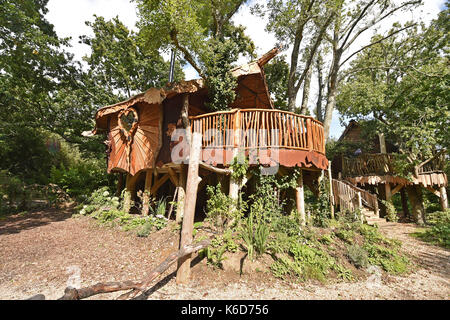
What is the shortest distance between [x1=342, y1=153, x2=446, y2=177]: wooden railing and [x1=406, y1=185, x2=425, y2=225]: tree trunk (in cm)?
115

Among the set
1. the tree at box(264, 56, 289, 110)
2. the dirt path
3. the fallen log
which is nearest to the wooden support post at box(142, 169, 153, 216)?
the dirt path

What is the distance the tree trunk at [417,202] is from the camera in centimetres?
Result: 1184

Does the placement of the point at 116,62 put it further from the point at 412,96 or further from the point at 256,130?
the point at 412,96

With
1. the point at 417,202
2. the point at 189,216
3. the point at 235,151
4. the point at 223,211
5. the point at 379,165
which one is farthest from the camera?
the point at 379,165

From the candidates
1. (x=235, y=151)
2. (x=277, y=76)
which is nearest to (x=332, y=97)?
(x=277, y=76)

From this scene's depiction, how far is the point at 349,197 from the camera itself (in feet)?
31.7

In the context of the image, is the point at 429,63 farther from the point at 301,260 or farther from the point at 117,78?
the point at 117,78

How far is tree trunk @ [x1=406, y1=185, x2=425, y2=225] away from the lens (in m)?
11.8

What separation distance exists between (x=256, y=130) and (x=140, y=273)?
5.03 meters

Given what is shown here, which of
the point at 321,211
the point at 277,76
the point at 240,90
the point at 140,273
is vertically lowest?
the point at 140,273

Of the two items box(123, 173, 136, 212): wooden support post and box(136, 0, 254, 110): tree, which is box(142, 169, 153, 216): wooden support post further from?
box(136, 0, 254, 110): tree
